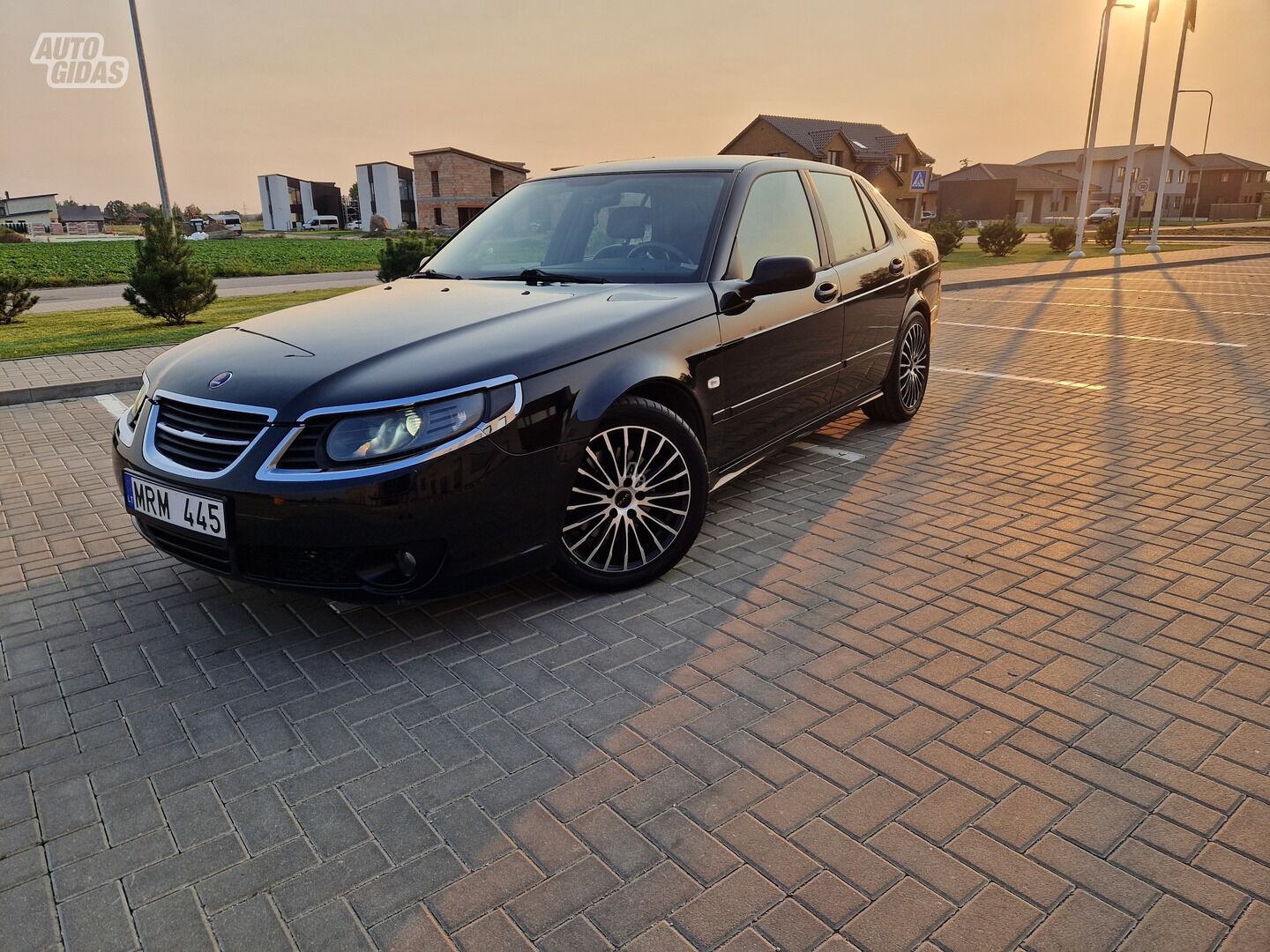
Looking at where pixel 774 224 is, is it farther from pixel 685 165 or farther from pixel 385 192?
pixel 385 192

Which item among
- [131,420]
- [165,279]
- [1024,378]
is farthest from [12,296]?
[1024,378]

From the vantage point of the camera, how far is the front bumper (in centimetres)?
292

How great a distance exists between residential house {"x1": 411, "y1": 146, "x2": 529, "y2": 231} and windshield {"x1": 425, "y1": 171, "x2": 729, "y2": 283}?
62776 millimetres

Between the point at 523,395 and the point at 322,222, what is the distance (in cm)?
10858

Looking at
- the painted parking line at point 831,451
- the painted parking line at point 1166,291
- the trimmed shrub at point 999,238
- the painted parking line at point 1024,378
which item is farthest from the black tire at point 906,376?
the trimmed shrub at point 999,238

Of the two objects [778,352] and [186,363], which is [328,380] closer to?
[186,363]

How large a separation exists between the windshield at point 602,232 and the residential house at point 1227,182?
11489cm

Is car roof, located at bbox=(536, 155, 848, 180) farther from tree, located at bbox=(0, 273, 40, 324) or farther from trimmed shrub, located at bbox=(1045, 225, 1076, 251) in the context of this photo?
trimmed shrub, located at bbox=(1045, 225, 1076, 251)

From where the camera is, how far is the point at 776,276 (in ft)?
13.4

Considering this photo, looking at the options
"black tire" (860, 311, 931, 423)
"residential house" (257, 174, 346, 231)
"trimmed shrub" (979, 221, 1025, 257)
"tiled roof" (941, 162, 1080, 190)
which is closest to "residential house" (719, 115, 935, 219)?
"tiled roof" (941, 162, 1080, 190)

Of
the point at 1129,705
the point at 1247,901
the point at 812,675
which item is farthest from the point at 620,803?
the point at 1129,705

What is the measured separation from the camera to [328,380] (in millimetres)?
3055

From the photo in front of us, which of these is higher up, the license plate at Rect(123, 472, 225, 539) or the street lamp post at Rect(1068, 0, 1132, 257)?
the street lamp post at Rect(1068, 0, 1132, 257)

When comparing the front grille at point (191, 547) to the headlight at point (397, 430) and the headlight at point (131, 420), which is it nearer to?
the headlight at point (131, 420)
